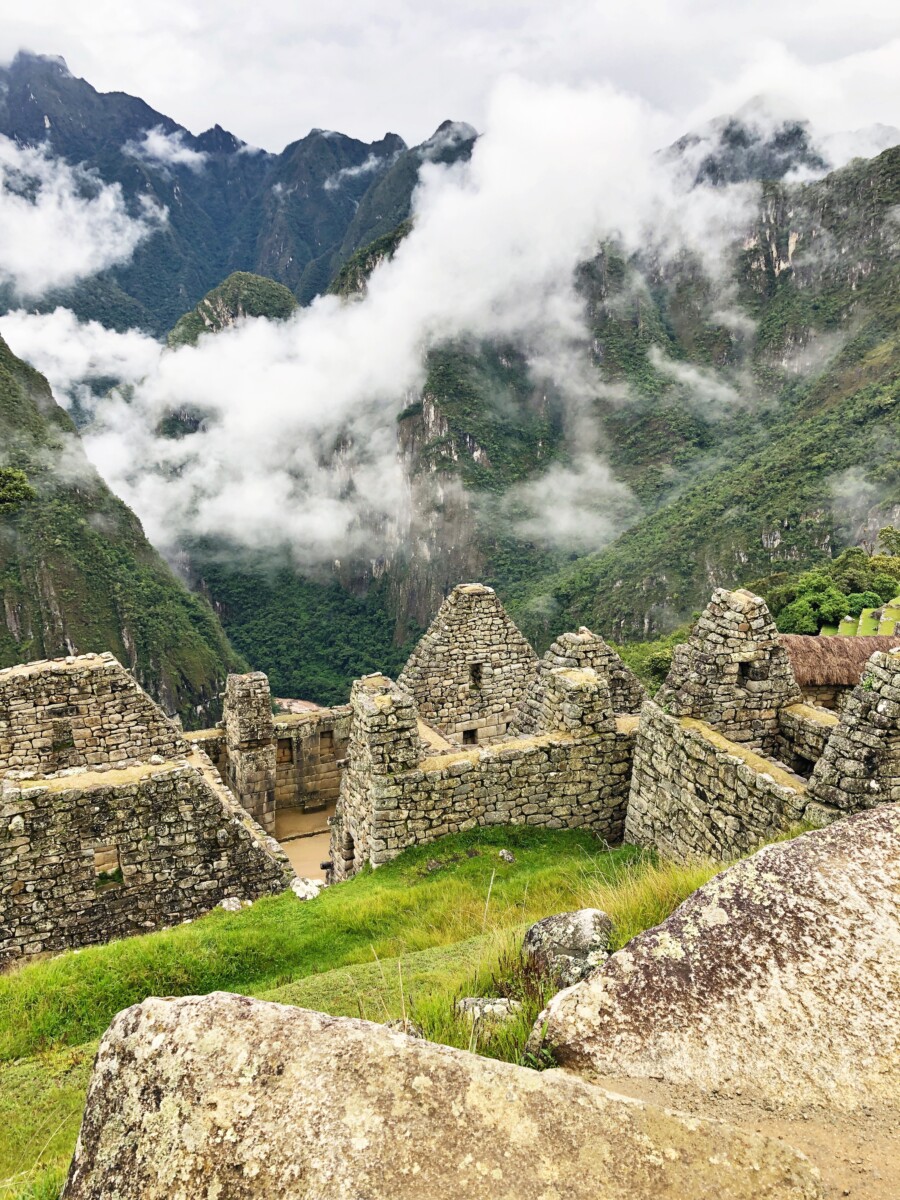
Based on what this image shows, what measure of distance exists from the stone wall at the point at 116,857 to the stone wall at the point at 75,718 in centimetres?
225

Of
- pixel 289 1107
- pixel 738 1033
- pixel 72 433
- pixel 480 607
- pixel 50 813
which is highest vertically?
pixel 72 433

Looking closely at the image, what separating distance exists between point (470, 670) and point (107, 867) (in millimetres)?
5624

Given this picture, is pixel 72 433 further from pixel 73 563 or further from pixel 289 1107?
pixel 289 1107

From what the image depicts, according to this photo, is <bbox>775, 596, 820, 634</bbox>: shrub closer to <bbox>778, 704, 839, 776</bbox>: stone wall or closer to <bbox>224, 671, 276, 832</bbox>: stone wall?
<bbox>778, 704, 839, 776</bbox>: stone wall

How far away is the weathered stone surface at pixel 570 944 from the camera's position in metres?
3.63

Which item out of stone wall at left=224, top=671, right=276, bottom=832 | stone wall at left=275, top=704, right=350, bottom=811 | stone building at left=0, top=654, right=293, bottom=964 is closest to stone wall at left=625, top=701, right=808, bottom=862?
stone building at left=0, top=654, right=293, bottom=964

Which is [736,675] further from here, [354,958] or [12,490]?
[12,490]

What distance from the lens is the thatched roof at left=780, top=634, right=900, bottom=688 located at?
1311 cm

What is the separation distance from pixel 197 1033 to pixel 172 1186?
44cm

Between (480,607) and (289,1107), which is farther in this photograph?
(480,607)

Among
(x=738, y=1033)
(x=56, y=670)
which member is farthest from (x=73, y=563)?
(x=738, y=1033)

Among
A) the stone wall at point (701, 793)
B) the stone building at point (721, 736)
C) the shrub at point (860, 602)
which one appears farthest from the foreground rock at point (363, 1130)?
the shrub at point (860, 602)

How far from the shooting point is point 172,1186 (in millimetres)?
2047

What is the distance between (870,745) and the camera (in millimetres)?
5008
